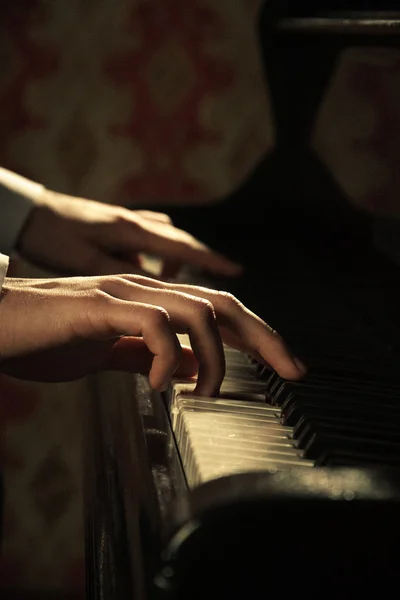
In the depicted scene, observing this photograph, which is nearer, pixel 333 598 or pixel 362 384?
pixel 333 598

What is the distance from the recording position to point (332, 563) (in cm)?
47

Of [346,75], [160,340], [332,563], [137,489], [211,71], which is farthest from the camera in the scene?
[211,71]

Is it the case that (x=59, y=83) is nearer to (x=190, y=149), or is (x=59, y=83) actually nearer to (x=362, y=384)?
(x=190, y=149)

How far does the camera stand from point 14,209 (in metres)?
1.52

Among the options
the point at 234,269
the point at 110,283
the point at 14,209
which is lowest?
the point at 14,209

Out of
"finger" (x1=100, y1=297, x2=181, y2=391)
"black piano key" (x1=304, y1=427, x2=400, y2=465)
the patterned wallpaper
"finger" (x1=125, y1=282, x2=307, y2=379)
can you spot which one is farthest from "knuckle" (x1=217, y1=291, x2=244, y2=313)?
the patterned wallpaper

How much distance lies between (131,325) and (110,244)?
601mm

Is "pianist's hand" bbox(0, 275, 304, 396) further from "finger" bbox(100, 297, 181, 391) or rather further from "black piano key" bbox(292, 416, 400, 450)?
"black piano key" bbox(292, 416, 400, 450)

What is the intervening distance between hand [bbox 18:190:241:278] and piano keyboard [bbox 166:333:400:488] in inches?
15.9

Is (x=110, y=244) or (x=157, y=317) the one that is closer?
(x=157, y=317)

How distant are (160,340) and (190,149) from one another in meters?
1.88

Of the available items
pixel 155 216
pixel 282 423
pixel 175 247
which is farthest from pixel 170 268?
pixel 282 423

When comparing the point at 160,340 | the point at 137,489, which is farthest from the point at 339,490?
the point at 160,340

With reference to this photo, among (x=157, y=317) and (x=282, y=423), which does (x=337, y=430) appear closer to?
(x=282, y=423)
